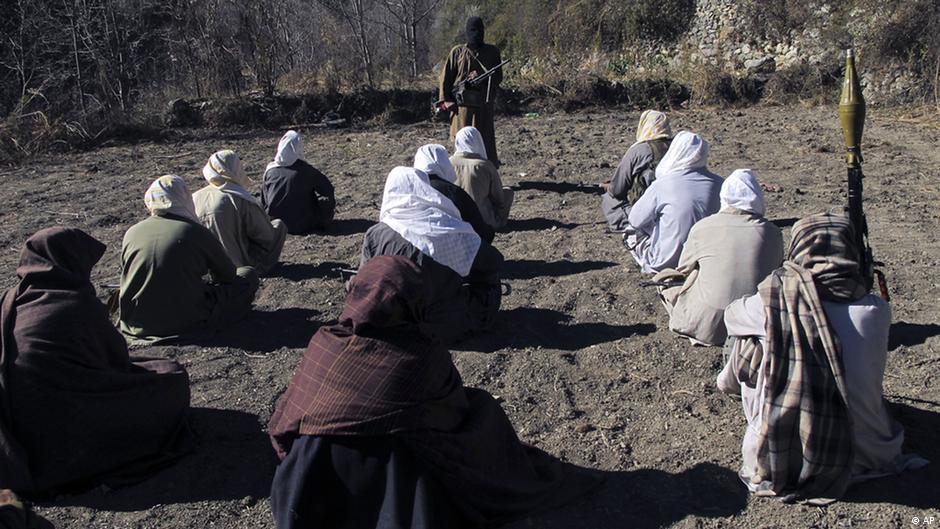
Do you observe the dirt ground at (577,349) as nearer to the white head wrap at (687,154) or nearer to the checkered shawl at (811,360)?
the checkered shawl at (811,360)

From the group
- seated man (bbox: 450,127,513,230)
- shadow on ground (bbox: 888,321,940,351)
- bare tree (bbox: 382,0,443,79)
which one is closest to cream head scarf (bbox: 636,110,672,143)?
seated man (bbox: 450,127,513,230)

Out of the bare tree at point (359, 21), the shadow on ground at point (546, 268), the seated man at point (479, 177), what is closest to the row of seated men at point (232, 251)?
the shadow on ground at point (546, 268)

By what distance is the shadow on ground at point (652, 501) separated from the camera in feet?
10.9

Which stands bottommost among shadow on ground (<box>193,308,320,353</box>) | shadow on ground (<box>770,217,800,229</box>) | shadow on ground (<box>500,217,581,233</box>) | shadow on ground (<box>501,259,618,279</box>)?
shadow on ground (<box>193,308,320,353</box>)

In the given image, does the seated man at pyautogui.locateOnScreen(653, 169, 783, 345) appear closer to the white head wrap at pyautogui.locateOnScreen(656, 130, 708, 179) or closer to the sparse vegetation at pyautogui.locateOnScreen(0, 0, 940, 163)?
the white head wrap at pyautogui.locateOnScreen(656, 130, 708, 179)

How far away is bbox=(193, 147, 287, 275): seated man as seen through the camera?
19.6 feet

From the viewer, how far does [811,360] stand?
3146mm

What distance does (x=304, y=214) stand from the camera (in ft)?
24.1

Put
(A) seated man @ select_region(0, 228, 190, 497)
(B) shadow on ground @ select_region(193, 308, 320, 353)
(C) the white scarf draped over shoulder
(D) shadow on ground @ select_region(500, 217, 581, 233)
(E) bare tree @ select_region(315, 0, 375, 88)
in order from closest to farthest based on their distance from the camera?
(A) seated man @ select_region(0, 228, 190, 497)
(B) shadow on ground @ select_region(193, 308, 320, 353)
(C) the white scarf draped over shoulder
(D) shadow on ground @ select_region(500, 217, 581, 233)
(E) bare tree @ select_region(315, 0, 375, 88)

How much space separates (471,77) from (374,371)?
6.42 m

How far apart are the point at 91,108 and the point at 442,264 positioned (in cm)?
1029

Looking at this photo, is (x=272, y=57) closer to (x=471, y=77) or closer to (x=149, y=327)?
(x=471, y=77)

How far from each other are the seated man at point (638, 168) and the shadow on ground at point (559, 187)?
1.60m

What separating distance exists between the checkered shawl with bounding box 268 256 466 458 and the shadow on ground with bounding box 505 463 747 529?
0.75 m
